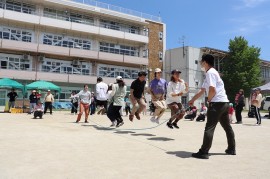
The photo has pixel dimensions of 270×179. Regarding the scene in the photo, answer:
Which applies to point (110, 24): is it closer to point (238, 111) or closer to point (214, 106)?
point (238, 111)

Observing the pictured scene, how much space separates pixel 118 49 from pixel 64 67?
932 cm

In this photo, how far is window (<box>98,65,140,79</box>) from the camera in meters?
42.4

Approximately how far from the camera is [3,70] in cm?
3306

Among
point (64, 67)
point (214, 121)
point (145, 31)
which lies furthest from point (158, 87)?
point (145, 31)

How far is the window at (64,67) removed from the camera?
123 ft

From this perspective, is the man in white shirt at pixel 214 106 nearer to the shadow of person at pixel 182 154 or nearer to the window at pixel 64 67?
the shadow of person at pixel 182 154

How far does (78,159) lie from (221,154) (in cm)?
253

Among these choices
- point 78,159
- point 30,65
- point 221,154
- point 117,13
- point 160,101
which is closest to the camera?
point 78,159

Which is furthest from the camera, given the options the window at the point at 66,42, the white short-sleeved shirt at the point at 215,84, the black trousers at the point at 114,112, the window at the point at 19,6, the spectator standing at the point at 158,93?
the window at the point at 66,42

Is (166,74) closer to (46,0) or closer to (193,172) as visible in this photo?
(46,0)

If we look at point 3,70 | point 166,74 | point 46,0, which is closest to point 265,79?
point 166,74

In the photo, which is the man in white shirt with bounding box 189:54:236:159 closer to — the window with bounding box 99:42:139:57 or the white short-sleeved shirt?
the white short-sleeved shirt

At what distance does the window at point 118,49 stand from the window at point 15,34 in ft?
34.6

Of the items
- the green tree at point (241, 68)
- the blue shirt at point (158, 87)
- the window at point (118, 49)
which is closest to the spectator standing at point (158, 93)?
the blue shirt at point (158, 87)
